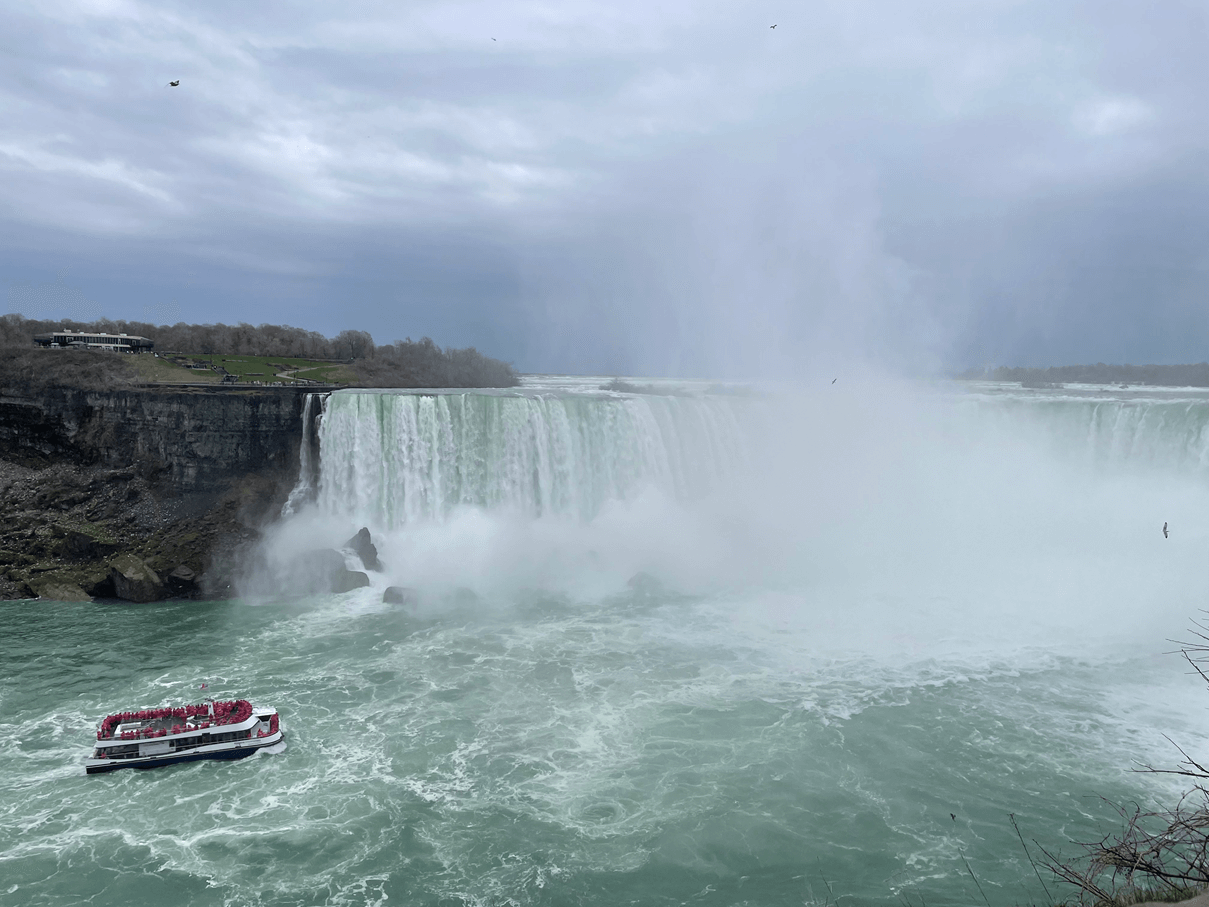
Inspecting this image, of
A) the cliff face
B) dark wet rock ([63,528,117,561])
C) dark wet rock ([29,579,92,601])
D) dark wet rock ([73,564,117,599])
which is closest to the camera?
dark wet rock ([29,579,92,601])

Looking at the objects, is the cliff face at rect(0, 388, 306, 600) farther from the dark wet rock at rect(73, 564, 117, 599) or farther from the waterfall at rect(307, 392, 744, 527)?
the waterfall at rect(307, 392, 744, 527)

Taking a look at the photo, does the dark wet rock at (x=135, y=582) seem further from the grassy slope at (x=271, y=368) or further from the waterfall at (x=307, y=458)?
the grassy slope at (x=271, y=368)

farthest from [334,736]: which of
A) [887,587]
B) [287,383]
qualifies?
[287,383]

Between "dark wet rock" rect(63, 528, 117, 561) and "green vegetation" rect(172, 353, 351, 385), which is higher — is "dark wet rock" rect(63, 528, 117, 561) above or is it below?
below

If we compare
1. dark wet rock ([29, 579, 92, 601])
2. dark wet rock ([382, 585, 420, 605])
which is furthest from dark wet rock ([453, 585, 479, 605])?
dark wet rock ([29, 579, 92, 601])

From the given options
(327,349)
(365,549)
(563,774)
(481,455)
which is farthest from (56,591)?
(327,349)

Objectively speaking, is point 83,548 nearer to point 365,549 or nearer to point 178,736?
point 365,549
